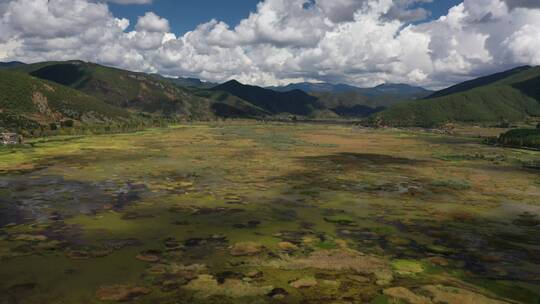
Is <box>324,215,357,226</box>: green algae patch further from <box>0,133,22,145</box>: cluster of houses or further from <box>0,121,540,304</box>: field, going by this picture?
<box>0,133,22,145</box>: cluster of houses

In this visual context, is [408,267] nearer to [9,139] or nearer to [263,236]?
[263,236]

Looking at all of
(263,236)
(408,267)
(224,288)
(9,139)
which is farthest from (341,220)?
(9,139)

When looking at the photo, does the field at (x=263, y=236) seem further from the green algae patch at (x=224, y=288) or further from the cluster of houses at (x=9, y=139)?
the cluster of houses at (x=9, y=139)

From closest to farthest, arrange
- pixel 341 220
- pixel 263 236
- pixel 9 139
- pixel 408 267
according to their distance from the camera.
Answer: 1. pixel 408 267
2. pixel 263 236
3. pixel 341 220
4. pixel 9 139

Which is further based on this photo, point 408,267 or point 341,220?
point 341,220

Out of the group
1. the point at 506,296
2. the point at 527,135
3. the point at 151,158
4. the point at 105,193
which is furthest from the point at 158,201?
the point at 527,135

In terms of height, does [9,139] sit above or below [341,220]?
above

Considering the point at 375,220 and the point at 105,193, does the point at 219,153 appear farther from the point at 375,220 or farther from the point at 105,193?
the point at 375,220

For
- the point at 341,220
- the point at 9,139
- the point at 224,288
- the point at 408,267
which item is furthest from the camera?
the point at 9,139

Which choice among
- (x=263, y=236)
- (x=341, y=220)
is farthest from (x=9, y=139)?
(x=341, y=220)

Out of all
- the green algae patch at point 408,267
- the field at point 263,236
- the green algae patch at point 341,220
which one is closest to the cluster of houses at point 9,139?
the field at point 263,236
